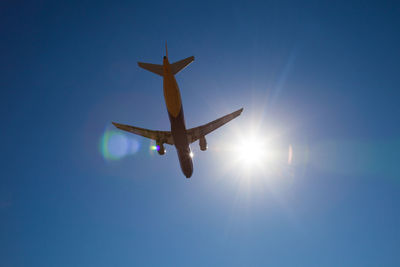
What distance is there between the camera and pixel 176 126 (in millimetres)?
26547

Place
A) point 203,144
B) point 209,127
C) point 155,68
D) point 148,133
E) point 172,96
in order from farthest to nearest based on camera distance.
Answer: point 148,133
point 209,127
point 203,144
point 155,68
point 172,96

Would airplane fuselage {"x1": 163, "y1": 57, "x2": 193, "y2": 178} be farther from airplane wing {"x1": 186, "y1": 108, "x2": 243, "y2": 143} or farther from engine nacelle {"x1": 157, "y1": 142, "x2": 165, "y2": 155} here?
airplane wing {"x1": 186, "y1": 108, "x2": 243, "y2": 143}

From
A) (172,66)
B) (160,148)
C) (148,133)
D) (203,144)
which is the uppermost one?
(172,66)

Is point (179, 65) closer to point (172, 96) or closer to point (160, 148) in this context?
point (172, 96)

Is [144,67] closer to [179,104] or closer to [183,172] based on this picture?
[179,104]

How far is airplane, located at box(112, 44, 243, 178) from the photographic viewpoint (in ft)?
76.9

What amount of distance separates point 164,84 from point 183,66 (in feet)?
10.0

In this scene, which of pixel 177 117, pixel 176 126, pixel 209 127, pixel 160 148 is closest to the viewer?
pixel 177 117

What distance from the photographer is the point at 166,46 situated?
865 inches

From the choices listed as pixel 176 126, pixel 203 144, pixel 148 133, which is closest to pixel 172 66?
pixel 176 126

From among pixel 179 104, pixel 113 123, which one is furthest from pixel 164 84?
pixel 113 123

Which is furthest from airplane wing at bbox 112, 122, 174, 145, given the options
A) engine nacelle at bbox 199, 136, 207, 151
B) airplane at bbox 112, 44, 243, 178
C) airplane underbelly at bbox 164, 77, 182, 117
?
airplane underbelly at bbox 164, 77, 182, 117

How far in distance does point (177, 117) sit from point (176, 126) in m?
1.24

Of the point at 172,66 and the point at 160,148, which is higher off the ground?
the point at 172,66
